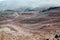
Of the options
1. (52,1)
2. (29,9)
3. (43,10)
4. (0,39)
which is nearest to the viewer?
(0,39)

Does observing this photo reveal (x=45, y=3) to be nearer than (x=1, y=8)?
Yes

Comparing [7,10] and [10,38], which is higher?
[10,38]

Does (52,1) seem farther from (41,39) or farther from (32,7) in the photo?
(41,39)

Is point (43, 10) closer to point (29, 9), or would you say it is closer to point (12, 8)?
point (29, 9)

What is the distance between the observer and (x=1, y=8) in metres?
20.7

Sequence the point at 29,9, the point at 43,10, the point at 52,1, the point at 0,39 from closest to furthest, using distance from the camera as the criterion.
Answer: the point at 0,39
the point at 52,1
the point at 43,10
the point at 29,9

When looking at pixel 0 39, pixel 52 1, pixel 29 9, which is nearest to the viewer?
pixel 0 39

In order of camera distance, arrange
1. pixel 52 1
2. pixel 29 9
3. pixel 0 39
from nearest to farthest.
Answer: pixel 0 39 → pixel 52 1 → pixel 29 9

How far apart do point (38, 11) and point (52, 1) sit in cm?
271

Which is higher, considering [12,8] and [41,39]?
[41,39]

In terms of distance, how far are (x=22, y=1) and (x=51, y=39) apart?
12991mm

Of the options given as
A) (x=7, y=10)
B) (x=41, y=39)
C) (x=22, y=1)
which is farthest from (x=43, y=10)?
(x=41, y=39)

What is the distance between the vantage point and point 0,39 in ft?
25.6

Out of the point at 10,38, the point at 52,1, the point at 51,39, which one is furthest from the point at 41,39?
the point at 52,1
